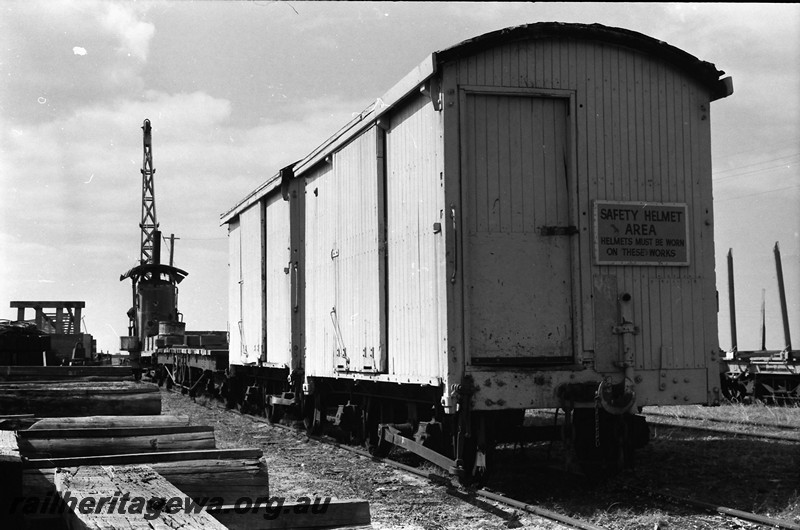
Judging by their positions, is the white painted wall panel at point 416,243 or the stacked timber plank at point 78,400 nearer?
the stacked timber plank at point 78,400

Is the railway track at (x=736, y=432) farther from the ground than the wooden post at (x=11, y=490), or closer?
closer

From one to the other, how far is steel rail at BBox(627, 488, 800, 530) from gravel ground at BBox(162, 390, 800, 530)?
91mm

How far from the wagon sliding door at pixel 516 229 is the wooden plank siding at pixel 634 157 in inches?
1.5

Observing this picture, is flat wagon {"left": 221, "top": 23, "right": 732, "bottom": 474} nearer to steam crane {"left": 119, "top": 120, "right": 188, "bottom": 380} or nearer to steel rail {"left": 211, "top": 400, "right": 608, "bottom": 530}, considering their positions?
steel rail {"left": 211, "top": 400, "right": 608, "bottom": 530}

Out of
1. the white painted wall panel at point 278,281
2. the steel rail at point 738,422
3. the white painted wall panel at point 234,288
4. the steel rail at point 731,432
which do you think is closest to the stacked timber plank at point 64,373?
the white painted wall panel at point 278,281

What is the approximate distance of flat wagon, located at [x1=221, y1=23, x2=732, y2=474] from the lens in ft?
24.7

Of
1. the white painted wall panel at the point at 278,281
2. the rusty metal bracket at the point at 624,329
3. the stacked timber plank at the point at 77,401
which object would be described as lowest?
the stacked timber plank at the point at 77,401

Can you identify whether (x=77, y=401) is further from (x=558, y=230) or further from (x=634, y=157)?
(x=634, y=157)

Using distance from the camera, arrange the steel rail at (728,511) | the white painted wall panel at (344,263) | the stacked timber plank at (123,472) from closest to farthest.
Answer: the stacked timber plank at (123,472) → the steel rail at (728,511) → the white painted wall panel at (344,263)

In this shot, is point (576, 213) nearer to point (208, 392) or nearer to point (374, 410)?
point (374, 410)

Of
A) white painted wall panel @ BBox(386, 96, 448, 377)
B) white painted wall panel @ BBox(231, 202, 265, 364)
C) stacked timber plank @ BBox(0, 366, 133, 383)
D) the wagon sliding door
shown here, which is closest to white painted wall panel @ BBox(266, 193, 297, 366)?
white painted wall panel @ BBox(231, 202, 265, 364)

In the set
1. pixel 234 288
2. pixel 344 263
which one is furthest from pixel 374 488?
pixel 234 288

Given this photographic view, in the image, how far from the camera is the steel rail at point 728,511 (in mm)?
6196

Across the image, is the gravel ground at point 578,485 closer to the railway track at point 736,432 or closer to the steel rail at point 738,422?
the railway track at point 736,432
